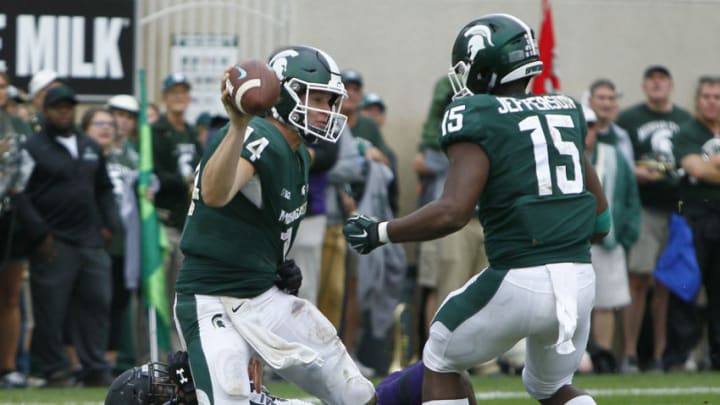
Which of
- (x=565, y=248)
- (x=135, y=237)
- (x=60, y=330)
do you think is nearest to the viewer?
(x=565, y=248)

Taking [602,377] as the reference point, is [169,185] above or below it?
above

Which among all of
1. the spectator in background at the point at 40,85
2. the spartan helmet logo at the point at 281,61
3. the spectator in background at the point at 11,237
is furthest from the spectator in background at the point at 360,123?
the spartan helmet logo at the point at 281,61

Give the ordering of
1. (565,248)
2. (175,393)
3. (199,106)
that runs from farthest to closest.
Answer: (199,106) → (175,393) → (565,248)

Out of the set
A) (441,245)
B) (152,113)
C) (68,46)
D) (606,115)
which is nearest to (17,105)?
(152,113)

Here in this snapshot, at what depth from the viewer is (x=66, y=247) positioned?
942 centimetres

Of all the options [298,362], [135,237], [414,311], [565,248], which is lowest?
[414,311]

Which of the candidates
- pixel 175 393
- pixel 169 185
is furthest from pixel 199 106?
pixel 175 393

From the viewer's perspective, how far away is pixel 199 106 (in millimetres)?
11367

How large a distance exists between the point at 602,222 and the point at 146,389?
1919 mm

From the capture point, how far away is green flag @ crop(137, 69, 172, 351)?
32.0 feet

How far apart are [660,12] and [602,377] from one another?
4.05m

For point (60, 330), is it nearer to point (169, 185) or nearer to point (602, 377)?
point (169, 185)

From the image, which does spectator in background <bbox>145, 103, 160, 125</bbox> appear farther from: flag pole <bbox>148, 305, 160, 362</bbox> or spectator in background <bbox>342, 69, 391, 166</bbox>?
flag pole <bbox>148, 305, 160, 362</bbox>

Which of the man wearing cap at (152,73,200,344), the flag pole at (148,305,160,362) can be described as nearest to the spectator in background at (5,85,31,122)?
the man wearing cap at (152,73,200,344)
